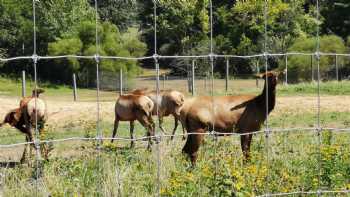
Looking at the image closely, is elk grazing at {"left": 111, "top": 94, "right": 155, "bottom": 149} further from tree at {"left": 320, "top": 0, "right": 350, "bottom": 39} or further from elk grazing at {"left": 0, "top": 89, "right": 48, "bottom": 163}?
tree at {"left": 320, "top": 0, "right": 350, "bottom": 39}

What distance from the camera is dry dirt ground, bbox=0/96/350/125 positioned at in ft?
70.7

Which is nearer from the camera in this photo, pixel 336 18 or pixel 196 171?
pixel 196 171

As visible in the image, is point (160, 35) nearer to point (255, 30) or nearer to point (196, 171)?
point (255, 30)

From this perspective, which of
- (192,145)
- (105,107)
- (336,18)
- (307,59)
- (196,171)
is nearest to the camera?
(196,171)

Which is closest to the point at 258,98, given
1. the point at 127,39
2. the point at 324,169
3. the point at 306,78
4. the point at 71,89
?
the point at 324,169

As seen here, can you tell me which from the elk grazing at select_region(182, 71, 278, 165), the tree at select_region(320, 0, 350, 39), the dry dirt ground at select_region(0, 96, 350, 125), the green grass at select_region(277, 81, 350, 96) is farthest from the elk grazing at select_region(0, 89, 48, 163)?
the tree at select_region(320, 0, 350, 39)

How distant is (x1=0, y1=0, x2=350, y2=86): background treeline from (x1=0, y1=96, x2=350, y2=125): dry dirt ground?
424 cm

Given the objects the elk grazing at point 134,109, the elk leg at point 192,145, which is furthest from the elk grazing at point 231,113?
the elk grazing at point 134,109

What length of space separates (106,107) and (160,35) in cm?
1274

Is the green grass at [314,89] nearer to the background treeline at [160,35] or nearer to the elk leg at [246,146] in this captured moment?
the background treeline at [160,35]

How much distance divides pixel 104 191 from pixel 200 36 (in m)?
26.4

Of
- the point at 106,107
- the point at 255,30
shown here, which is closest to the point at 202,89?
the point at 106,107

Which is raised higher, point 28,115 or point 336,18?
point 336,18

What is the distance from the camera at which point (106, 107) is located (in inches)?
955
